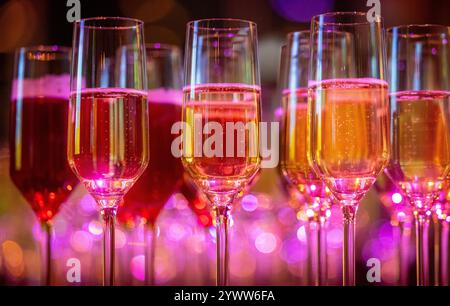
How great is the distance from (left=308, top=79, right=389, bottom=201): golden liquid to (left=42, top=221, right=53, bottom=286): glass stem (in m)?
0.49

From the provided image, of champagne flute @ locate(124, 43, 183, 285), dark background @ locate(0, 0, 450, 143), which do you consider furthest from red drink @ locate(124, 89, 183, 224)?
dark background @ locate(0, 0, 450, 143)

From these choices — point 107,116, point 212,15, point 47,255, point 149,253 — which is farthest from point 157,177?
point 212,15

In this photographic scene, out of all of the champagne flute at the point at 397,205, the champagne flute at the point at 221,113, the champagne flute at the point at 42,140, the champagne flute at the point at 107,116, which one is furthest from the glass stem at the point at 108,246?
the champagne flute at the point at 397,205

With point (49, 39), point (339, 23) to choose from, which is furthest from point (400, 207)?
point (49, 39)

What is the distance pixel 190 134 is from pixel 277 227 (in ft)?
4.45

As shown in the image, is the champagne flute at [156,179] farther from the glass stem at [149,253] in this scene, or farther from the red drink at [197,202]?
the red drink at [197,202]

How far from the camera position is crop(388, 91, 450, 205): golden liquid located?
1.15 metres

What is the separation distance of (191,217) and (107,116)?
1.01m

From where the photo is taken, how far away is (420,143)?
3.82ft

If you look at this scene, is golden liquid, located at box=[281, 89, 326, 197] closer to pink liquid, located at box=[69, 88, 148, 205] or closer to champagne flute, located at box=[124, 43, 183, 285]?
champagne flute, located at box=[124, 43, 183, 285]

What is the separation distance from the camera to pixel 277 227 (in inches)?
93.1

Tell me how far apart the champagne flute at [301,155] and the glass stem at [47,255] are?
405mm
